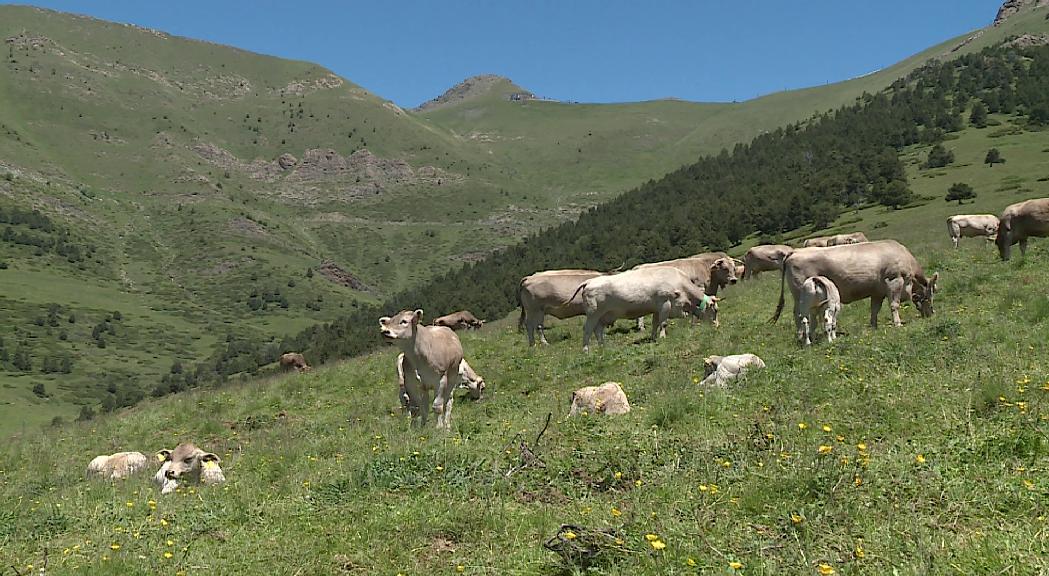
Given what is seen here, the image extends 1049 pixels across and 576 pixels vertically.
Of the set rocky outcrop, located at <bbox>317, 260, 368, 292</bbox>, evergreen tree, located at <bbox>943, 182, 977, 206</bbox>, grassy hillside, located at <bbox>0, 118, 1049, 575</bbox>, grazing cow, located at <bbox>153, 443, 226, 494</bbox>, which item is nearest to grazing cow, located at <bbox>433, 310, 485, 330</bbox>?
grassy hillside, located at <bbox>0, 118, 1049, 575</bbox>

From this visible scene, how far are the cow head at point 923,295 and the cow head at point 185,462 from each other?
17.1 metres

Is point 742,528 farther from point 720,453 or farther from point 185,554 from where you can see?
point 185,554

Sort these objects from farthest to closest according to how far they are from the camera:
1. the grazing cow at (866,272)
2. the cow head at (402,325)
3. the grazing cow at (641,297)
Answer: the grazing cow at (641,297), the grazing cow at (866,272), the cow head at (402,325)

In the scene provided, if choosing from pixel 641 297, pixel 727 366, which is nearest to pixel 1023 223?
pixel 641 297

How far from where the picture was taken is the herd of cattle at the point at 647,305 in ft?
44.5

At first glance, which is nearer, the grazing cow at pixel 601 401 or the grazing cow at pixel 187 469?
the grazing cow at pixel 601 401

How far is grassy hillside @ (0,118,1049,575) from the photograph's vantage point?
596cm

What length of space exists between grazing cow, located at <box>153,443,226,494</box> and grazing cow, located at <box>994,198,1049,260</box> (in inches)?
1073

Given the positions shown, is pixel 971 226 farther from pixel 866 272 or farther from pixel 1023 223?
pixel 866 272

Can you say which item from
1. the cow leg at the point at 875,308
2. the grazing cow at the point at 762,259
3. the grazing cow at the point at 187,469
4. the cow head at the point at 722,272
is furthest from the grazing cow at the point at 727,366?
the grazing cow at the point at 762,259

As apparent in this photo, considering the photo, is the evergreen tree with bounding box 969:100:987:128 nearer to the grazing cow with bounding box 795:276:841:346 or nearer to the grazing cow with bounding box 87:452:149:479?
the grazing cow with bounding box 795:276:841:346

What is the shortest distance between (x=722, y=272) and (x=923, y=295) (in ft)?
33.0

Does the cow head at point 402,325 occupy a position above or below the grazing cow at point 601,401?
above

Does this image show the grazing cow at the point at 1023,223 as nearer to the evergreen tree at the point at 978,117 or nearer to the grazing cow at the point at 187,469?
the grazing cow at the point at 187,469
